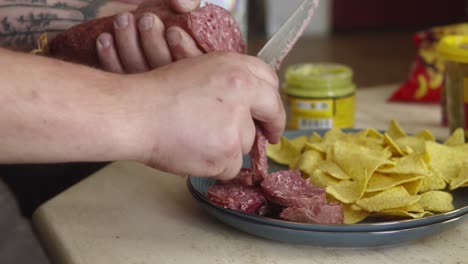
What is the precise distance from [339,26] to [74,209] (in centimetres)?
617

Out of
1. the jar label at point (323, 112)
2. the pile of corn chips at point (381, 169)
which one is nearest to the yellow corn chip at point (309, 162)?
the pile of corn chips at point (381, 169)

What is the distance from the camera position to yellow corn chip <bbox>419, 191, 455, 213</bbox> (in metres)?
0.99

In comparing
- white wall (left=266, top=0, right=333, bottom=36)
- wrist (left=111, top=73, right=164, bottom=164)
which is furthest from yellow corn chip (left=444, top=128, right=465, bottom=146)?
white wall (left=266, top=0, right=333, bottom=36)

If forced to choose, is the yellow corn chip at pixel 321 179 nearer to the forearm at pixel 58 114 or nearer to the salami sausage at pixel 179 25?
the salami sausage at pixel 179 25

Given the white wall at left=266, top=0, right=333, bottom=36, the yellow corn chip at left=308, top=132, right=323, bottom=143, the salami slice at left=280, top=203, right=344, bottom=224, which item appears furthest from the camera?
the white wall at left=266, top=0, right=333, bottom=36

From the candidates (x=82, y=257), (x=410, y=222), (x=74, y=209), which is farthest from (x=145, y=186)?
(x=410, y=222)

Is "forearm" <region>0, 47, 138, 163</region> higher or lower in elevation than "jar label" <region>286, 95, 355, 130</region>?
higher

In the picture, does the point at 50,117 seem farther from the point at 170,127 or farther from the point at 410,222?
the point at 410,222

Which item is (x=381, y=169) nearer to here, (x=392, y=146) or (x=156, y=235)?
(x=392, y=146)

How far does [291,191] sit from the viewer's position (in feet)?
3.26

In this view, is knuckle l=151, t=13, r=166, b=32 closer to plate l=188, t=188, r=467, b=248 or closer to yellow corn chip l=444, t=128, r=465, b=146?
plate l=188, t=188, r=467, b=248

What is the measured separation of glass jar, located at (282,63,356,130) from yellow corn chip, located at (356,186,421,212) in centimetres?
51

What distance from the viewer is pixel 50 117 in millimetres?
816

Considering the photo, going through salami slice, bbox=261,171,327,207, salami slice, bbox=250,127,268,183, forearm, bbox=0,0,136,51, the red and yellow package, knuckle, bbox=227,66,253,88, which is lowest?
the red and yellow package
